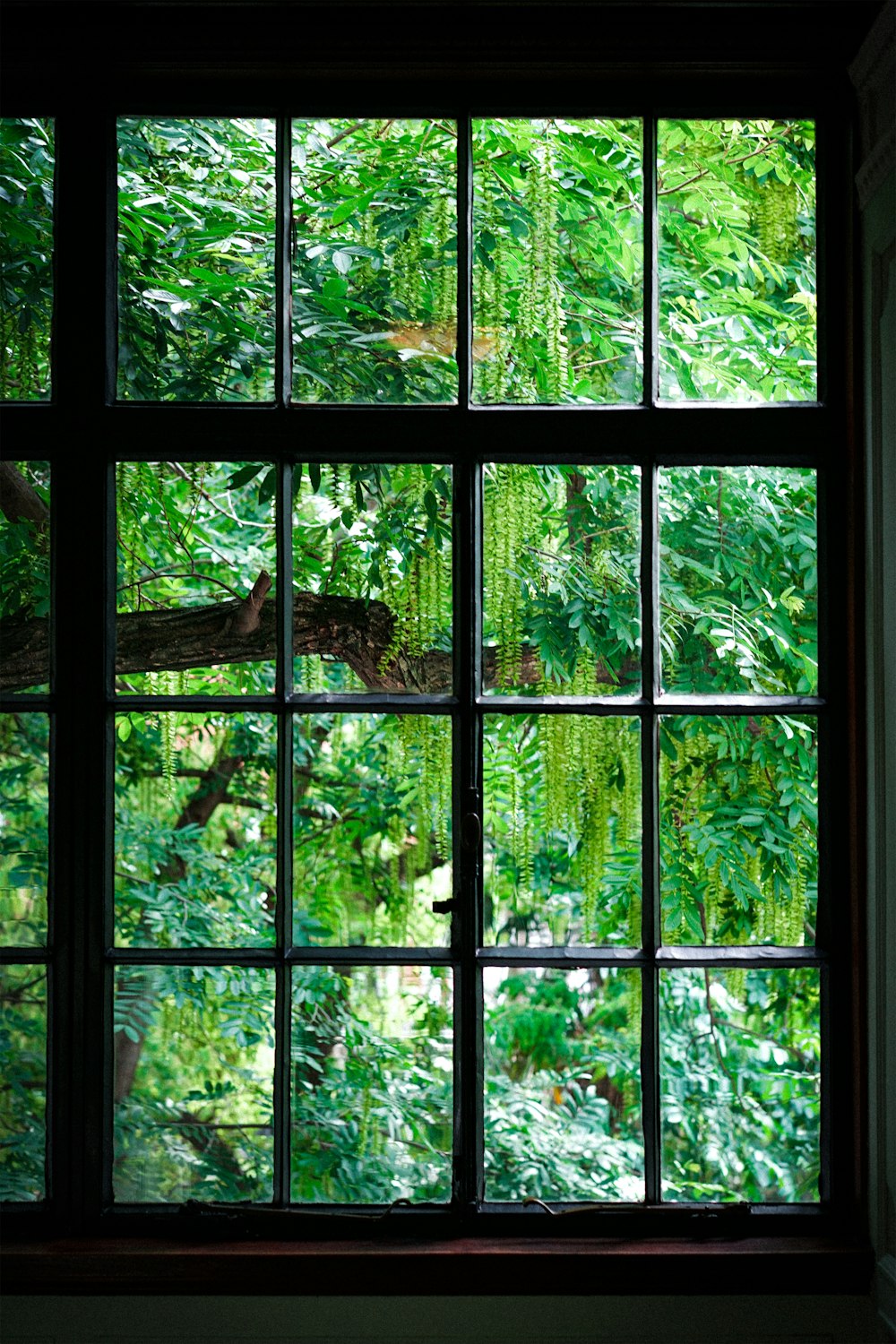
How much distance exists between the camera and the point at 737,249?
2043mm

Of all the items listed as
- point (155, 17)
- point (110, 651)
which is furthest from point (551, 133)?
point (110, 651)

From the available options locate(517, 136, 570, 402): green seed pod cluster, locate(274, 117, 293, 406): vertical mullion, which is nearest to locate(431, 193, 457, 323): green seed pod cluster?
locate(517, 136, 570, 402): green seed pod cluster

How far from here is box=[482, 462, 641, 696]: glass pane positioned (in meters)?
1.95

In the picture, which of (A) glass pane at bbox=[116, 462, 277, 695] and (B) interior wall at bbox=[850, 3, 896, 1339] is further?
(A) glass pane at bbox=[116, 462, 277, 695]

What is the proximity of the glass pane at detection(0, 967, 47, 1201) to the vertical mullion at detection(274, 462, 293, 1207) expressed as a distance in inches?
18.1

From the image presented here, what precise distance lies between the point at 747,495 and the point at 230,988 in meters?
1.42

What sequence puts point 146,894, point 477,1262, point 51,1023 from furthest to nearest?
point 146,894 < point 51,1023 < point 477,1262

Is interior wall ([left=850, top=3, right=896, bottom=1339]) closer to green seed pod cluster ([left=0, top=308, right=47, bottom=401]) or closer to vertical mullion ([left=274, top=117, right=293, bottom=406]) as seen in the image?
vertical mullion ([left=274, top=117, right=293, bottom=406])

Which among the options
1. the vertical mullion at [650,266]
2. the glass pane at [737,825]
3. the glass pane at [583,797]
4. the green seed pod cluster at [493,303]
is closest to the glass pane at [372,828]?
the glass pane at [583,797]

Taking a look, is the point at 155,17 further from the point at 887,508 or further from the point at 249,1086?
the point at 249,1086

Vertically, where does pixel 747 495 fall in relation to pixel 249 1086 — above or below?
above

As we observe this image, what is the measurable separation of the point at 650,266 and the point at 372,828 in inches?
53.5

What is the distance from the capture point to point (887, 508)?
5.98 ft

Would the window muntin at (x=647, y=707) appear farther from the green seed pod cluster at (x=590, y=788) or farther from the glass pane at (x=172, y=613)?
the glass pane at (x=172, y=613)
